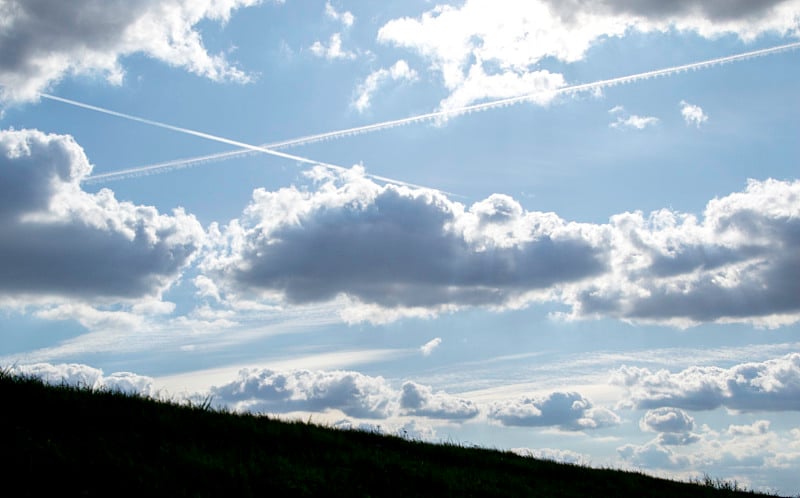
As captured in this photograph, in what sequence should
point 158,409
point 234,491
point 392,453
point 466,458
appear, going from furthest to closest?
point 466,458
point 392,453
point 158,409
point 234,491

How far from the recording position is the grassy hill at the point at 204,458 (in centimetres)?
1158

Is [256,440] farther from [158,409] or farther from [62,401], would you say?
[62,401]

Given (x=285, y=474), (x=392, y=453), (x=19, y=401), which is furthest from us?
(x=392, y=453)

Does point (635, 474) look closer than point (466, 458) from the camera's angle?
No

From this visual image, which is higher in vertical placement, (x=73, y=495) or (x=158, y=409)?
(x=158, y=409)

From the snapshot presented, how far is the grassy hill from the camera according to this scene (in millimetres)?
11578

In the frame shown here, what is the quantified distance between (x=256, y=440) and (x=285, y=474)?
2.81 metres

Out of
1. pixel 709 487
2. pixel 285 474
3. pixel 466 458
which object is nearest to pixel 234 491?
pixel 285 474

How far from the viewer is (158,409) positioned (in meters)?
15.8

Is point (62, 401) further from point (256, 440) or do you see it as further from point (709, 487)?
point (709, 487)

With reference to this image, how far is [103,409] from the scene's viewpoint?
15.1 m

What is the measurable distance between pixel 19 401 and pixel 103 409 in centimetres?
171

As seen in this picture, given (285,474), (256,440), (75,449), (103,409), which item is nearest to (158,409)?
(103,409)

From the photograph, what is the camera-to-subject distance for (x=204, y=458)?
1285cm
